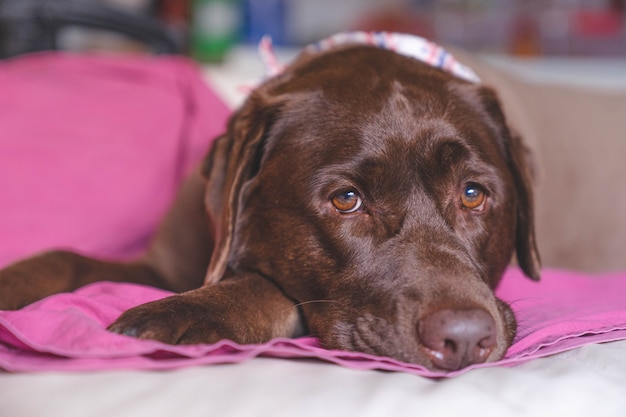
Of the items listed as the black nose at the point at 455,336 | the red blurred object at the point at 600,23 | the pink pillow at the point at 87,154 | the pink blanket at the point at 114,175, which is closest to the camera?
the black nose at the point at 455,336

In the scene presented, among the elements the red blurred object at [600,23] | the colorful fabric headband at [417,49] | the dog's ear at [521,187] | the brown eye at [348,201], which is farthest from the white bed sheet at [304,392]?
the red blurred object at [600,23]

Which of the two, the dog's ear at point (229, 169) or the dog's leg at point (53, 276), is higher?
the dog's ear at point (229, 169)

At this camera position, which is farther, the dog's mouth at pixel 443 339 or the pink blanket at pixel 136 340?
the dog's mouth at pixel 443 339

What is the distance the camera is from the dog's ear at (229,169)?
180cm

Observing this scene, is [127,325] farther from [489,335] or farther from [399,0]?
[399,0]

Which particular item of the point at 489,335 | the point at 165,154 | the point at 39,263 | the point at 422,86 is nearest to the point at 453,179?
the point at 422,86

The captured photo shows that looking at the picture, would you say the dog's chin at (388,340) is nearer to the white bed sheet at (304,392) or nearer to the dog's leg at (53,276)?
the white bed sheet at (304,392)

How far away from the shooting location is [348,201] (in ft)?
5.52

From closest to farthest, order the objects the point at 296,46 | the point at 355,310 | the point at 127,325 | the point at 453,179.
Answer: the point at 127,325, the point at 355,310, the point at 453,179, the point at 296,46

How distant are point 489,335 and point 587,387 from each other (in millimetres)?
193

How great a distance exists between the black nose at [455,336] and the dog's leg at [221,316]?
380 mm

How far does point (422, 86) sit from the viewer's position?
1883mm

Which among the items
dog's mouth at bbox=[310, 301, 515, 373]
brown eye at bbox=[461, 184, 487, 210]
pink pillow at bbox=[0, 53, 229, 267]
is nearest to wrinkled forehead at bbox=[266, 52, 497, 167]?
brown eye at bbox=[461, 184, 487, 210]

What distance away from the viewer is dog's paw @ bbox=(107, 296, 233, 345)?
1.36 meters
